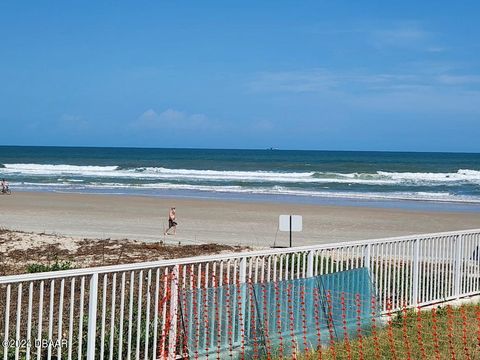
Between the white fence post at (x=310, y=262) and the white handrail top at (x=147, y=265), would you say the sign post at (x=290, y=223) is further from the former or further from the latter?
the white fence post at (x=310, y=262)

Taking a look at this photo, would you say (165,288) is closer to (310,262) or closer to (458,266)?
(310,262)

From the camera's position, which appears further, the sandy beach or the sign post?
the sandy beach

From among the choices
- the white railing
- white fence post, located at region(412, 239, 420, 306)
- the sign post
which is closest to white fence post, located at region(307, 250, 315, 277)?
the white railing

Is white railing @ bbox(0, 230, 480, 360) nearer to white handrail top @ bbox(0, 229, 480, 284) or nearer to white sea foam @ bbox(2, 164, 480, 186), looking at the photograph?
white handrail top @ bbox(0, 229, 480, 284)

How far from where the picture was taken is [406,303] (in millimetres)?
10094

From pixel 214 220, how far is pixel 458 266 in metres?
16.0

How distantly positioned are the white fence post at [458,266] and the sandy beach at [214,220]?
817 cm

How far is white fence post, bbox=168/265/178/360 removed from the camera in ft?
23.7

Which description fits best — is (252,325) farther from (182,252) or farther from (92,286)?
(182,252)

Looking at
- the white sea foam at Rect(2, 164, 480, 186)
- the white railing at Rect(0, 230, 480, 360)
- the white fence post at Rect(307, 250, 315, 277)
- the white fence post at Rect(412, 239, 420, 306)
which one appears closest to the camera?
the white railing at Rect(0, 230, 480, 360)

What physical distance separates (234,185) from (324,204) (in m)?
20.4

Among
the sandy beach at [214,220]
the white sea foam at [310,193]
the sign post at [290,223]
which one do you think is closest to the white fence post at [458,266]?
the sign post at [290,223]

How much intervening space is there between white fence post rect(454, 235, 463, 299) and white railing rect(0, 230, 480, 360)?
15 mm

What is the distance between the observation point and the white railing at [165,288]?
6.57 metres
